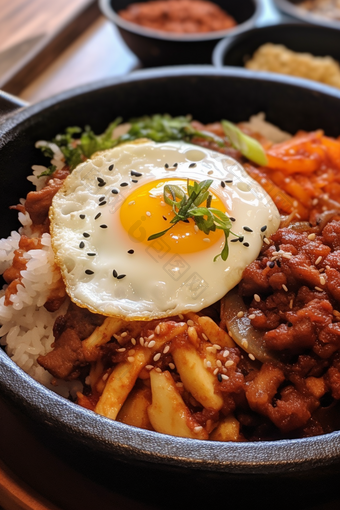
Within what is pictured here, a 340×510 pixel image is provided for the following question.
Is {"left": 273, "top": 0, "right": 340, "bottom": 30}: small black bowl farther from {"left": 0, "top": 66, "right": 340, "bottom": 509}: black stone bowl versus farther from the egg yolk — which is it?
{"left": 0, "top": 66, "right": 340, "bottom": 509}: black stone bowl

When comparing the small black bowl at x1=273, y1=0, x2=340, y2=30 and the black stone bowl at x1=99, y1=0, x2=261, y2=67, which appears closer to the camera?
the black stone bowl at x1=99, y1=0, x2=261, y2=67

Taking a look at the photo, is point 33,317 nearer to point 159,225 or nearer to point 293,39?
point 159,225

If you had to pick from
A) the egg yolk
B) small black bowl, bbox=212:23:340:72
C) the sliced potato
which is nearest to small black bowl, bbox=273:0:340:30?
small black bowl, bbox=212:23:340:72

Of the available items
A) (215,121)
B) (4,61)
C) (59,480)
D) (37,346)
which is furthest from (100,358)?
(4,61)

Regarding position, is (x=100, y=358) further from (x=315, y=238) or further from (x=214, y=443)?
(x=315, y=238)

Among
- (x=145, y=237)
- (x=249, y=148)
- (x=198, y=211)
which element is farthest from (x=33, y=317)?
(x=249, y=148)

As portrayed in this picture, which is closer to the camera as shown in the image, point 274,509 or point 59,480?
point 274,509

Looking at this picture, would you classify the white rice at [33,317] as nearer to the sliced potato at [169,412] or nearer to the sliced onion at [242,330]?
the sliced potato at [169,412]
